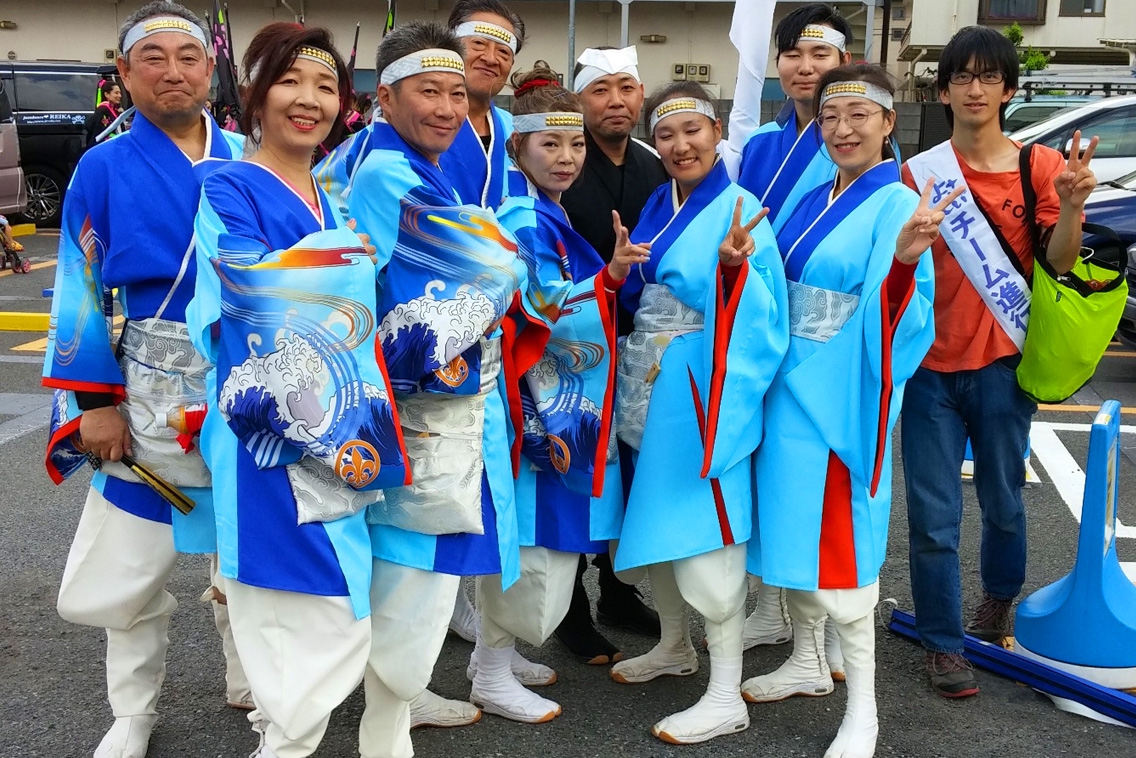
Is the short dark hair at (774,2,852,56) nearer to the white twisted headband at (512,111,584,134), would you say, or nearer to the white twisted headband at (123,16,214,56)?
the white twisted headband at (512,111,584,134)

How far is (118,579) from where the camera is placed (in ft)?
8.23

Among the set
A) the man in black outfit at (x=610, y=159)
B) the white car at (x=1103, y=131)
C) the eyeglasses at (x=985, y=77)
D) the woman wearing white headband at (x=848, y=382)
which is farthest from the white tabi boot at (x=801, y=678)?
the white car at (x=1103, y=131)

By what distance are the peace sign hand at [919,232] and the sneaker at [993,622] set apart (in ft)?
4.16

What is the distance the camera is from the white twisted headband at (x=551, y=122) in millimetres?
2705

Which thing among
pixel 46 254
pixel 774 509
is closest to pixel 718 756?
pixel 774 509

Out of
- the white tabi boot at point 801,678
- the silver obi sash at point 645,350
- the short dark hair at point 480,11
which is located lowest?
the white tabi boot at point 801,678

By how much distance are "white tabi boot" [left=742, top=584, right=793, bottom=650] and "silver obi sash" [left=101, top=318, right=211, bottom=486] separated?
1.66 m

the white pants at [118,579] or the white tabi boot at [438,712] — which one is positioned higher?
the white pants at [118,579]

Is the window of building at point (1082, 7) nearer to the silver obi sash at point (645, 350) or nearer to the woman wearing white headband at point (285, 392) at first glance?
the silver obi sash at point (645, 350)

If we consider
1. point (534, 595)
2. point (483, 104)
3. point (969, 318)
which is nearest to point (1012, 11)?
point (969, 318)

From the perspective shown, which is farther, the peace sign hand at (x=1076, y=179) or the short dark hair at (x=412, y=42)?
the peace sign hand at (x=1076, y=179)

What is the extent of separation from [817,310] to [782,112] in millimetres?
1085

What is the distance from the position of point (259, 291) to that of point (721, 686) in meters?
1.53

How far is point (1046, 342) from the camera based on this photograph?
283cm
